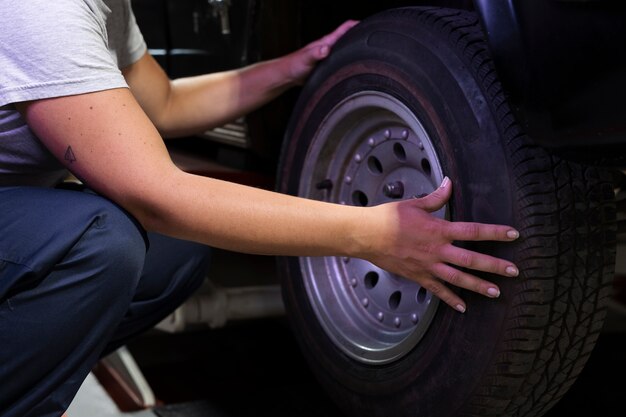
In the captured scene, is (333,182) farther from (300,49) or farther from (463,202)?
(463,202)

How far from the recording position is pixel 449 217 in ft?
4.43

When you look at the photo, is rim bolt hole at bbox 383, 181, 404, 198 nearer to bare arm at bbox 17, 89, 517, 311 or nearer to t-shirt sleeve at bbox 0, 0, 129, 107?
bare arm at bbox 17, 89, 517, 311

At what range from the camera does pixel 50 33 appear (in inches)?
48.6

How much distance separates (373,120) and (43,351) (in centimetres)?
75

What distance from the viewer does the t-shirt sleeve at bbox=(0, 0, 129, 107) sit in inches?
48.7

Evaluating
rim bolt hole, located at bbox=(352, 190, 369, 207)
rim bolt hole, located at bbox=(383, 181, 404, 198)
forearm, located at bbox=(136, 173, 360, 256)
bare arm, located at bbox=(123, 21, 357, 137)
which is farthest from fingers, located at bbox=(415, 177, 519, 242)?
bare arm, located at bbox=(123, 21, 357, 137)

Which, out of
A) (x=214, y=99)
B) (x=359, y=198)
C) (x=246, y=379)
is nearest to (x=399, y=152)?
(x=359, y=198)

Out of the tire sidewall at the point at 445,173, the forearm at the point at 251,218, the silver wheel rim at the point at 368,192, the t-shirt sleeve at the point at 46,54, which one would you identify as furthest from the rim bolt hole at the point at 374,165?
the t-shirt sleeve at the point at 46,54

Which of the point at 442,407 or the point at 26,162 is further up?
the point at 26,162

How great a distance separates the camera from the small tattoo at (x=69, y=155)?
50.4 inches

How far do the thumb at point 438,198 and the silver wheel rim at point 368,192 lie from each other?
0.19 ft

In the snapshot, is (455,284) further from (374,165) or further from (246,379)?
(246,379)

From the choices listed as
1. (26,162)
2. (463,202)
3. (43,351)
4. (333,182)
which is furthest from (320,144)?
(43,351)

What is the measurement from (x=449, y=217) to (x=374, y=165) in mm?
335
